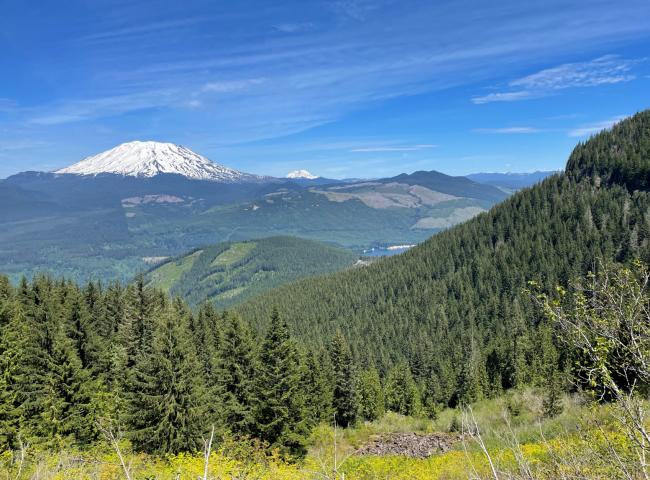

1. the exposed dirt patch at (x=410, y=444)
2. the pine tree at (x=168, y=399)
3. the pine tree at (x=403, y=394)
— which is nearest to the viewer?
the pine tree at (x=168, y=399)

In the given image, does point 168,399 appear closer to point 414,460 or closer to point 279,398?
point 279,398

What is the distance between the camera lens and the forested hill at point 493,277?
111m

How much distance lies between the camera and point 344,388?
61312 mm

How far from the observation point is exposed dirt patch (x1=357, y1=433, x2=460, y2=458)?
1594 inches

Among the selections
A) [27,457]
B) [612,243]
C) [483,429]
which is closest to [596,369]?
[27,457]

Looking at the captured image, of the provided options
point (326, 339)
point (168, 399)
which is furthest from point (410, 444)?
point (326, 339)

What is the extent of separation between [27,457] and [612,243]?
502ft

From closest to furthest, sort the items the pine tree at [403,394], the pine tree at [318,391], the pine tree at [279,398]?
the pine tree at [279,398] < the pine tree at [318,391] < the pine tree at [403,394]

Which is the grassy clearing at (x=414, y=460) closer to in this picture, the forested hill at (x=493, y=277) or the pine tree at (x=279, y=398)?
the pine tree at (x=279, y=398)

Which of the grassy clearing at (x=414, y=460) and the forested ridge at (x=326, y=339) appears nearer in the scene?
the grassy clearing at (x=414, y=460)

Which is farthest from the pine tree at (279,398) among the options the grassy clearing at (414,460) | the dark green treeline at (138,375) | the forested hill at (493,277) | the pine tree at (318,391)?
the forested hill at (493,277)

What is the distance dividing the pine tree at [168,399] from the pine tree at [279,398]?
697 cm

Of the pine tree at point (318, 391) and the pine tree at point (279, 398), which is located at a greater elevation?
the pine tree at point (279, 398)

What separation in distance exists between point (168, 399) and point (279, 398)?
10585 mm
